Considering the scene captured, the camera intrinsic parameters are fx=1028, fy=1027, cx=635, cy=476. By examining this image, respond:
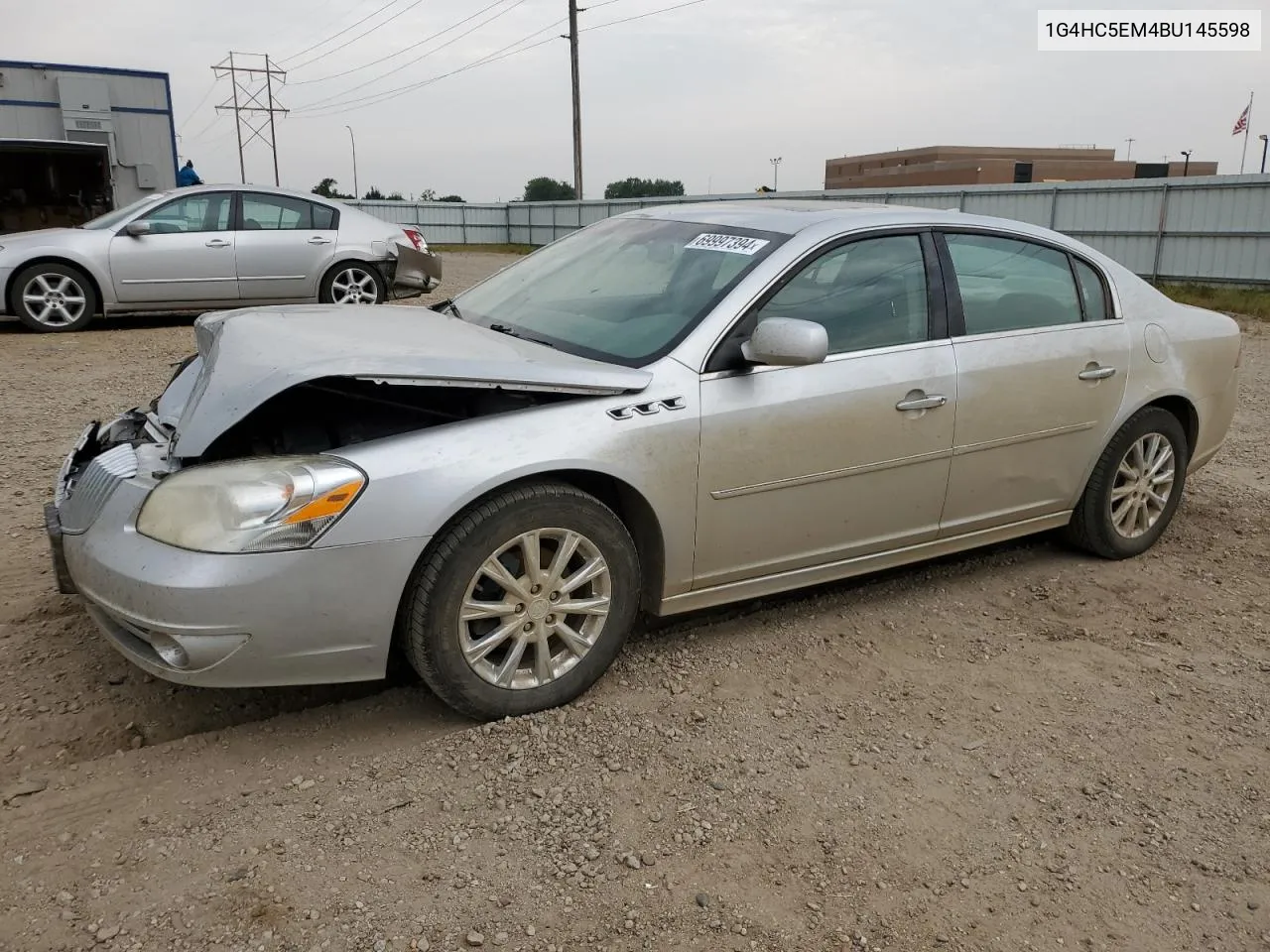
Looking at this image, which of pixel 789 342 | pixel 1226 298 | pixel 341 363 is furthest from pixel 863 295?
pixel 1226 298

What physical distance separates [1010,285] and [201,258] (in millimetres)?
8695

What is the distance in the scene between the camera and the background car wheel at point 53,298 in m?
9.88

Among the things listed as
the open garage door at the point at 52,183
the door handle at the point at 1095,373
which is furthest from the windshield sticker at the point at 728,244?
the open garage door at the point at 52,183

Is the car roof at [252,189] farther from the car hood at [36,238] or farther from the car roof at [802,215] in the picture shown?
the car roof at [802,215]

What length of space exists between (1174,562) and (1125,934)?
9.12ft

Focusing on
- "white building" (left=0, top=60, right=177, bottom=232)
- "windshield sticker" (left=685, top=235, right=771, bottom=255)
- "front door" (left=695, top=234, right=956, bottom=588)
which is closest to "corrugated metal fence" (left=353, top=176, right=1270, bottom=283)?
"white building" (left=0, top=60, right=177, bottom=232)

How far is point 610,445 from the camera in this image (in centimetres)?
314

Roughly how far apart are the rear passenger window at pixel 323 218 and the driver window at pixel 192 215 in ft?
2.85

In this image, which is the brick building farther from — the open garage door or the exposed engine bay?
the exposed engine bay

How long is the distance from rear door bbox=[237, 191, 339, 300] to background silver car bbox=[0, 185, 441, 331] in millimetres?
10

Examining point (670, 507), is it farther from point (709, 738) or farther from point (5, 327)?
point (5, 327)

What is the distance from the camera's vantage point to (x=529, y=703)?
3.14 metres

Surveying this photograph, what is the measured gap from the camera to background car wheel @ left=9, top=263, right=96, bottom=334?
988 cm

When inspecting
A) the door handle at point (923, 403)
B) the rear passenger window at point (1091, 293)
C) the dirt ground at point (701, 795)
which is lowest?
the dirt ground at point (701, 795)
